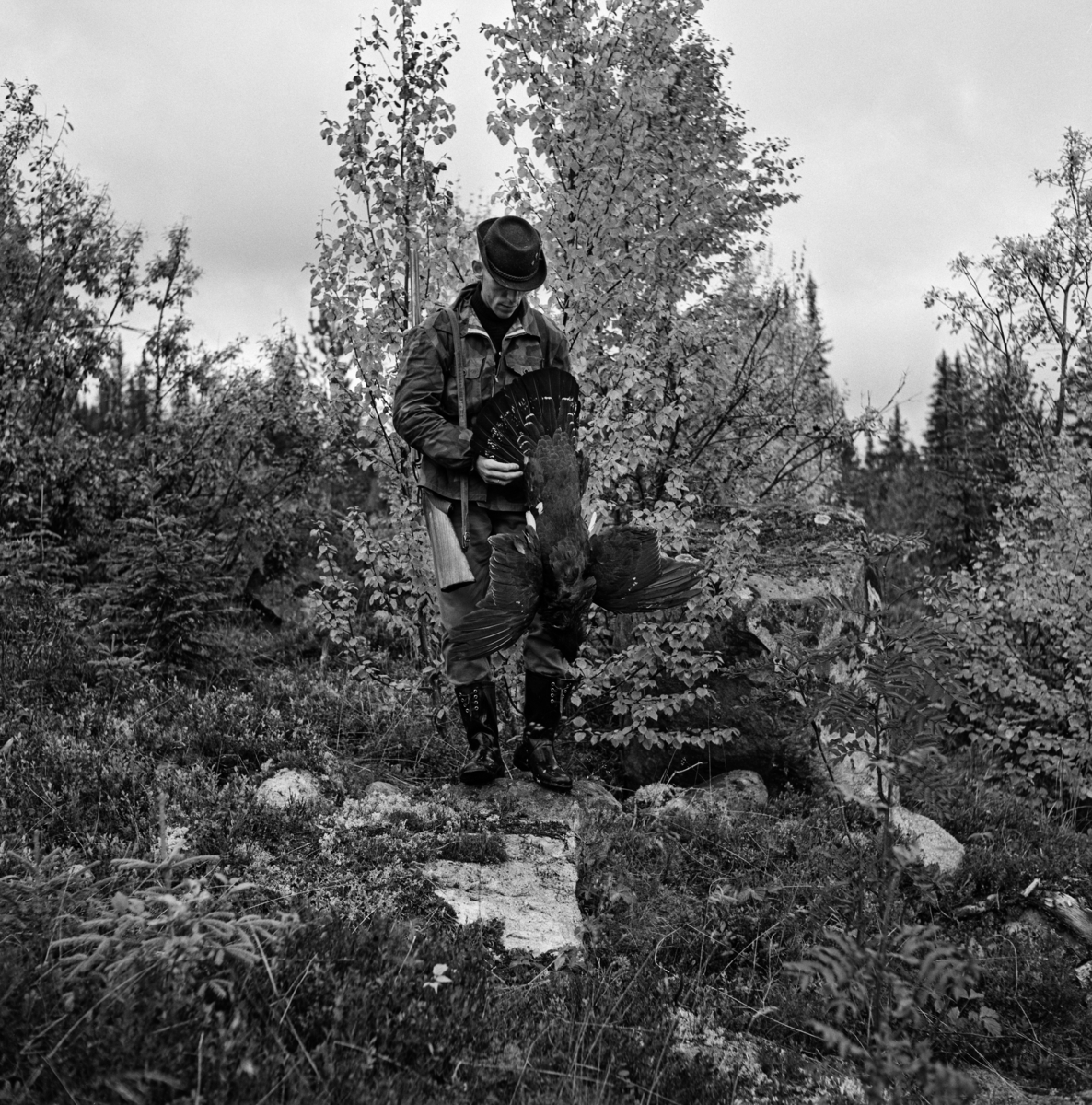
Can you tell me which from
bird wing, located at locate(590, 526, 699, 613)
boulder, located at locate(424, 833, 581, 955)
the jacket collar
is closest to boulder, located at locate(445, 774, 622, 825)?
boulder, located at locate(424, 833, 581, 955)

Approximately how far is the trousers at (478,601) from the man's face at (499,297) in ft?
3.60

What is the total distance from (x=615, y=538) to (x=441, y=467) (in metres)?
1.09

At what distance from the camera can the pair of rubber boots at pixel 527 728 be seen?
5602 mm

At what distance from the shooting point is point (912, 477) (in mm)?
29875

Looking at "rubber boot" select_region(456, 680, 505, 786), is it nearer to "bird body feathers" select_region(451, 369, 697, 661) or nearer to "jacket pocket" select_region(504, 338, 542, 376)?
"bird body feathers" select_region(451, 369, 697, 661)

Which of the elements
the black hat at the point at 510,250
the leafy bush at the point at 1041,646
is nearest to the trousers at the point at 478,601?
the black hat at the point at 510,250

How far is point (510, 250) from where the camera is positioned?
5.29 meters

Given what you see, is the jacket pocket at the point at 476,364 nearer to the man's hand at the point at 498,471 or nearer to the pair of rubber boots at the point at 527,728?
the man's hand at the point at 498,471

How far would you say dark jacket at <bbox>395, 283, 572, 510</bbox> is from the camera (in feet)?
17.7

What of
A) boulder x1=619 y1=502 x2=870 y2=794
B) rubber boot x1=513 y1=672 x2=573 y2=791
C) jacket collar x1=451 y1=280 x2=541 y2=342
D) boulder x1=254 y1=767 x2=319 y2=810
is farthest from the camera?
boulder x1=619 y1=502 x2=870 y2=794

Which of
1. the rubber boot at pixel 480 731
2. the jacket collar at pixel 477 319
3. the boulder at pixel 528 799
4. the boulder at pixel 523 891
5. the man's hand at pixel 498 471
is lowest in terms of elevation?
the boulder at pixel 523 891

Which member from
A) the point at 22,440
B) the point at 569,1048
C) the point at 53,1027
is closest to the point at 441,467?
the point at 569,1048

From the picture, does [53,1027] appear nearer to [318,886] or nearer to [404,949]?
[404,949]

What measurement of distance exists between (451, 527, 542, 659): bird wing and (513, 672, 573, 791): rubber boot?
0.63 m
